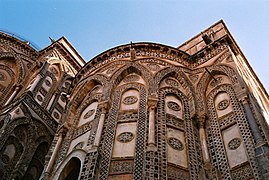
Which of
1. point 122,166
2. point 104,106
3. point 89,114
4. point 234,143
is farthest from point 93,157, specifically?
point 234,143

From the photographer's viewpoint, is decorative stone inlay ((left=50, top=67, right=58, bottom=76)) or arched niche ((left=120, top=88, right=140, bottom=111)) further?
decorative stone inlay ((left=50, top=67, right=58, bottom=76))

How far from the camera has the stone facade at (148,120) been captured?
8297 millimetres

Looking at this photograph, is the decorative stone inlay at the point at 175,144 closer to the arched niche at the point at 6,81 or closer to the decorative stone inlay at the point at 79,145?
the decorative stone inlay at the point at 79,145

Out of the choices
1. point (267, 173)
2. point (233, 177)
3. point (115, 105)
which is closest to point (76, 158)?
point (115, 105)

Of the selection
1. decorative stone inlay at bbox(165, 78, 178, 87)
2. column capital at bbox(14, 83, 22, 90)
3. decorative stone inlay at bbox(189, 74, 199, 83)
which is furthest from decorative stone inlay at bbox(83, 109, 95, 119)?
column capital at bbox(14, 83, 22, 90)

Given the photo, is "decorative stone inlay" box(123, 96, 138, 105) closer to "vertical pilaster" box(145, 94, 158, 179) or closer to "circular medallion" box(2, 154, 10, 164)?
"vertical pilaster" box(145, 94, 158, 179)

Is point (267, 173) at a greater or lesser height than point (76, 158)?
lesser

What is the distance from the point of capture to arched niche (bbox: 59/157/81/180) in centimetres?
881

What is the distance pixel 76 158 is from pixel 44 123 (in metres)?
5.76

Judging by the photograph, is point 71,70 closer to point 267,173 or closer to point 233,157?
point 233,157

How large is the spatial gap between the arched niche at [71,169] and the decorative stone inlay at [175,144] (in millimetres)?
2533

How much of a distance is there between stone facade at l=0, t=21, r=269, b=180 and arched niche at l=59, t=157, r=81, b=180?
0.09 ft

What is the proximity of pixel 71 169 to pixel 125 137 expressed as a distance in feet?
5.54

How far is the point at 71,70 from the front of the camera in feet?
62.1
